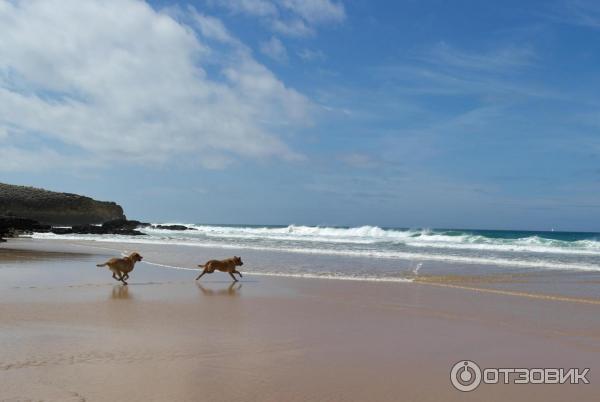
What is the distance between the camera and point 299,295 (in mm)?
9859

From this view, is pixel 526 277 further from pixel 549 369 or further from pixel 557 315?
pixel 549 369

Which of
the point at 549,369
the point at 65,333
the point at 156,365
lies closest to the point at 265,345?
the point at 156,365

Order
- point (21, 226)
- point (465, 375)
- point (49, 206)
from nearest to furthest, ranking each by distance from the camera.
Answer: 1. point (465, 375)
2. point (21, 226)
3. point (49, 206)

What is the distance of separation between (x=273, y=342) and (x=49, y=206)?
211ft

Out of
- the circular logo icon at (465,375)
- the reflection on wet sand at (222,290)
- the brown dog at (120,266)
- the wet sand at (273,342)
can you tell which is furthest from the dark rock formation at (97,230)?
the circular logo icon at (465,375)

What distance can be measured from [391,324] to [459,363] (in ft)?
6.38

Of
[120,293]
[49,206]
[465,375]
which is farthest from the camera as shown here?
[49,206]

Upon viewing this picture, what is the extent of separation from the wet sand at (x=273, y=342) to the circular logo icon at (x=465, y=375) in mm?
88

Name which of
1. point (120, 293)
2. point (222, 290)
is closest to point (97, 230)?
point (222, 290)

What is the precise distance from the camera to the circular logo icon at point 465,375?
451cm

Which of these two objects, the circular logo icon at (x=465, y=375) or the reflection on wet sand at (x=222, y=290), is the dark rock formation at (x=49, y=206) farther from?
the circular logo icon at (x=465, y=375)

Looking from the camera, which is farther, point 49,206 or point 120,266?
point 49,206

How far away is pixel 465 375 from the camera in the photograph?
4.81 metres

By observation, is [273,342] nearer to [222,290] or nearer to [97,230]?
[222,290]
